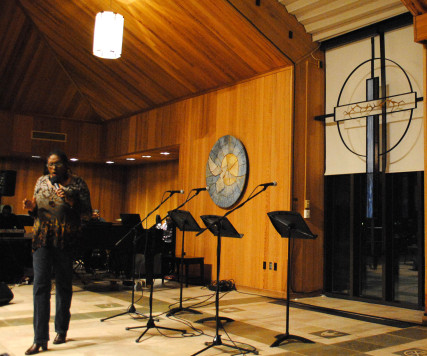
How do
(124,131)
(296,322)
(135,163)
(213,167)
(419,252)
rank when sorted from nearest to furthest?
1. (296,322)
2. (419,252)
3. (213,167)
4. (124,131)
5. (135,163)

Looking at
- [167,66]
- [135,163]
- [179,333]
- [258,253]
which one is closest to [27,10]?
[167,66]

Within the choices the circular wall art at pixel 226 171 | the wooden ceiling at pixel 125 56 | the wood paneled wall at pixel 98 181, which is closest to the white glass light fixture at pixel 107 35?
the wooden ceiling at pixel 125 56

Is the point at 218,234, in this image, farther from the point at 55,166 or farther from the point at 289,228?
the point at 55,166

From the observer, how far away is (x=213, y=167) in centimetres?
752

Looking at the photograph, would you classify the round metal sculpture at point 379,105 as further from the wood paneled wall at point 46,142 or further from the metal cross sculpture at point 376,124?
the wood paneled wall at point 46,142

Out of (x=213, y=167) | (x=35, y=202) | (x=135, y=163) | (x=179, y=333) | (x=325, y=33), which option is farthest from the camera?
(x=135, y=163)

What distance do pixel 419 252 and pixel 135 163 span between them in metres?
7.19

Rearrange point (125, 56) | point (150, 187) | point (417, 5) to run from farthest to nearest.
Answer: point (150, 187) < point (125, 56) < point (417, 5)

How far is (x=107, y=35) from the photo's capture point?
568 centimetres

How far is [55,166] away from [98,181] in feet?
26.9

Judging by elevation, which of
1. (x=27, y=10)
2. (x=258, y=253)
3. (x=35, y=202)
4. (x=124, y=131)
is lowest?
(x=258, y=253)

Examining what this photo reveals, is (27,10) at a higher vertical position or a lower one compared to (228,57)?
higher

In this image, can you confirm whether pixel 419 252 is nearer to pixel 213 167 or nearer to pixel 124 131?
pixel 213 167

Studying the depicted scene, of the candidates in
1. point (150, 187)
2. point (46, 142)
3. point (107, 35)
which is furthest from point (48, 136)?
point (107, 35)
